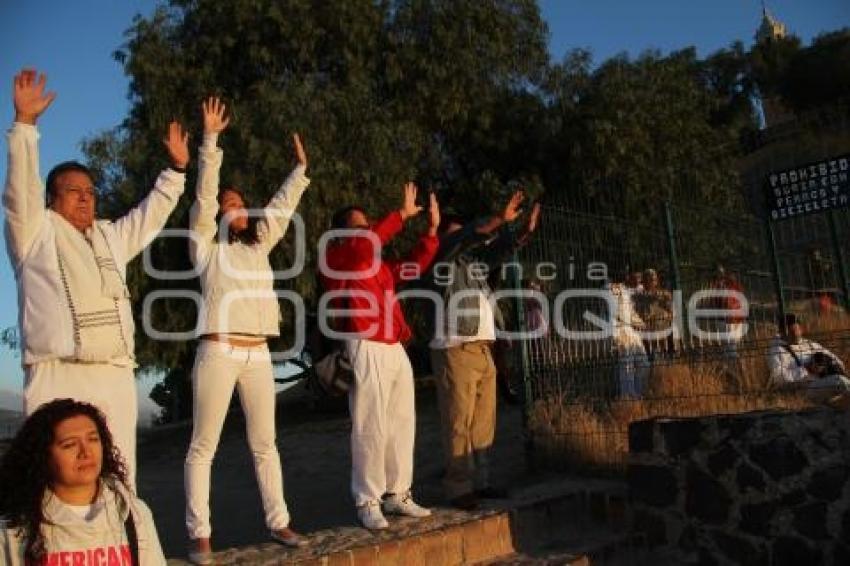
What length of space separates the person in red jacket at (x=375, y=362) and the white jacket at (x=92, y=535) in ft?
7.28

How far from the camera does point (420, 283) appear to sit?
5.95 m

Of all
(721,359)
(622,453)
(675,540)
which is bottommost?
(675,540)

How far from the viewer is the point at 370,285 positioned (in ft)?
16.8

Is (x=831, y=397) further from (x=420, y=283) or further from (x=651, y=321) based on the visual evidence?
(x=420, y=283)

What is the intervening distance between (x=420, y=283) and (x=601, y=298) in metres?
2.39

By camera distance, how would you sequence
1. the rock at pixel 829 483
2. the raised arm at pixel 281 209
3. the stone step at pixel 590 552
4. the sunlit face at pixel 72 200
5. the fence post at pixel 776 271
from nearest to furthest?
the sunlit face at pixel 72 200
the raised arm at pixel 281 209
the stone step at pixel 590 552
the rock at pixel 829 483
the fence post at pixel 776 271

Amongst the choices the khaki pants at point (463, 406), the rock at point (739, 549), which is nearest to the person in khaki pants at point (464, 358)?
the khaki pants at point (463, 406)

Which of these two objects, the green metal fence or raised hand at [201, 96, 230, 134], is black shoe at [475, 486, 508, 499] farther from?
raised hand at [201, 96, 230, 134]

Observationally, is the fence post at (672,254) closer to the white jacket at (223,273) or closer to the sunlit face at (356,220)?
the sunlit face at (356,220)

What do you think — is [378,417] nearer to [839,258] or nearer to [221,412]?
[221,412]

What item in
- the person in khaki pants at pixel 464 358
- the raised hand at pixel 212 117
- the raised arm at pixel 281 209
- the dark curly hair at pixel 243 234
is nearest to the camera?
the raised hand at pixel 212 117

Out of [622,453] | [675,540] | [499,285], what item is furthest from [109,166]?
[675,540]

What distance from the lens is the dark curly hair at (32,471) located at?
257 centimetres

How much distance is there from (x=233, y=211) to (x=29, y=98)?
5.23 ft
